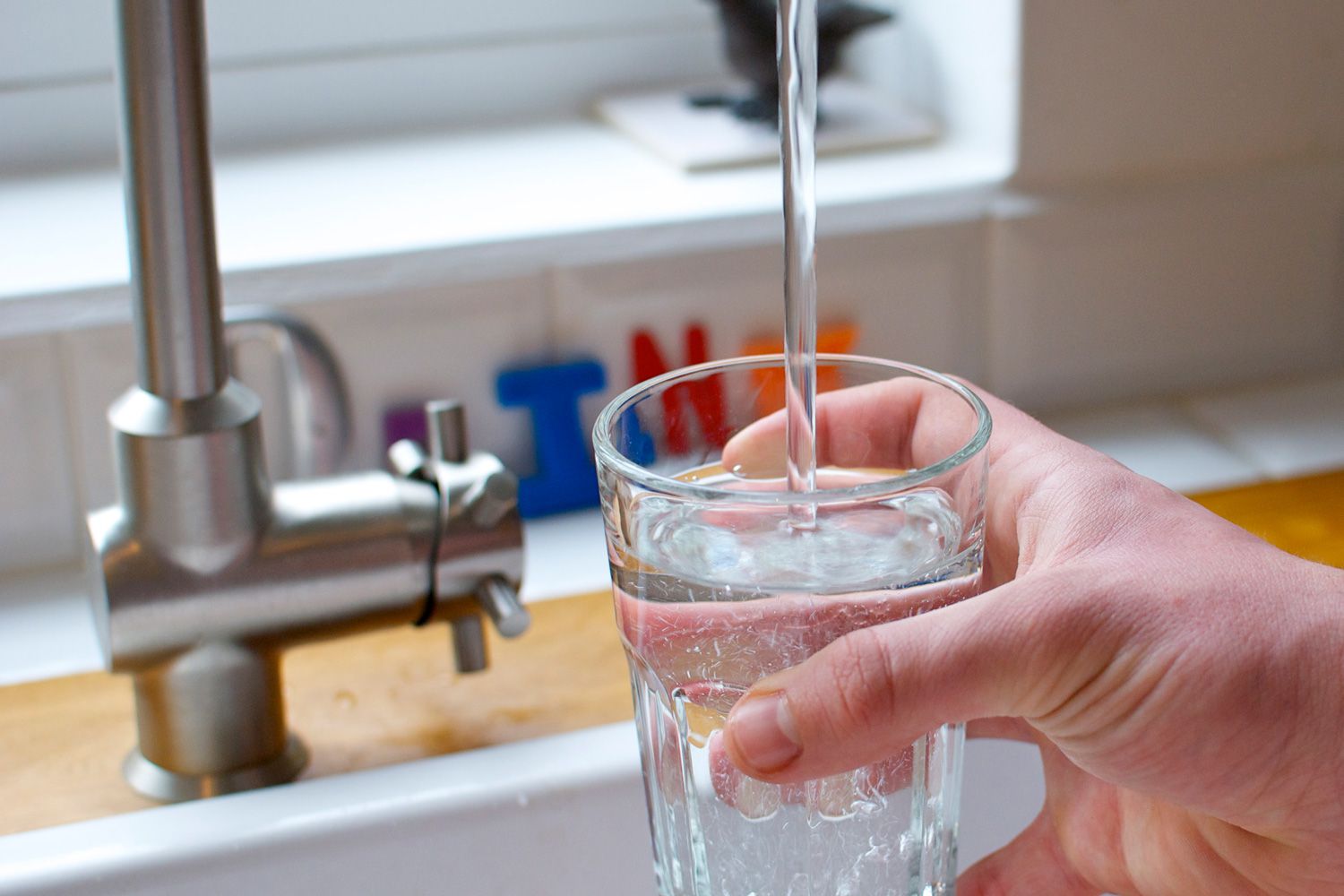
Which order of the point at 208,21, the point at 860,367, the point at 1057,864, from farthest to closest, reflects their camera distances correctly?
the point at 208,21, the point at 1057,864, the point at 860,367

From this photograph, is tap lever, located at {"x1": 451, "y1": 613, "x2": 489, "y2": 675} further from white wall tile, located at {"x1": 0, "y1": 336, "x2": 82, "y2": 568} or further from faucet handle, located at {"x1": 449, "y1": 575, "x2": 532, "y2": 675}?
white wall tile, located at {"x1": 0, "y1": 336, "x2": 82, "y2": 568}

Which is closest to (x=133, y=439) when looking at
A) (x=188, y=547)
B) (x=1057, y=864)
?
(x=188, y=547)

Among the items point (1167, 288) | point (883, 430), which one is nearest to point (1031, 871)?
point (883, 430)

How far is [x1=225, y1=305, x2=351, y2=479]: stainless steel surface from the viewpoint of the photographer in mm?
708

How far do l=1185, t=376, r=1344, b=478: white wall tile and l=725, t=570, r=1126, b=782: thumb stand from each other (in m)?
0.51

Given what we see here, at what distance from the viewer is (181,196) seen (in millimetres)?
564

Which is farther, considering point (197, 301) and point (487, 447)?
point (487, 447)

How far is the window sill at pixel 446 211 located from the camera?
2.69 ft

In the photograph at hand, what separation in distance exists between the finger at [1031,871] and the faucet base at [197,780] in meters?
0.30

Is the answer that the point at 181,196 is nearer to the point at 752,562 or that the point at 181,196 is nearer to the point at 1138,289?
the point at 752,562

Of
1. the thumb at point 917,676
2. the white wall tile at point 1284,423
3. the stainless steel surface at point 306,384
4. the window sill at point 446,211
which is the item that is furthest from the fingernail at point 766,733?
the white wall tile at point 1284,423

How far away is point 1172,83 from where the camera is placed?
36.6 inches

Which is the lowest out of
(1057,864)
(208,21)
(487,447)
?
(1057,864)

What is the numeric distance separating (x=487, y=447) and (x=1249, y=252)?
0.49m
